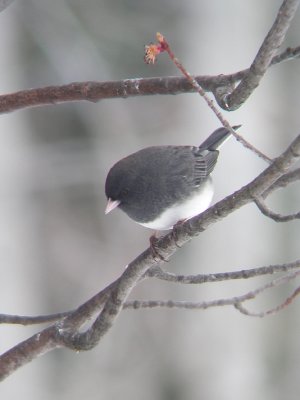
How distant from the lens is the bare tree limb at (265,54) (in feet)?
3.52

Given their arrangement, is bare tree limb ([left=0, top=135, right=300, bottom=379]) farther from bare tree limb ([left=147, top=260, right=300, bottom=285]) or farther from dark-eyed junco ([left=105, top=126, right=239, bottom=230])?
dark-eyed junco ([left=105, top=126, right=239, bottom=230])

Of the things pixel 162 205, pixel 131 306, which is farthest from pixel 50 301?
pixel 131 306

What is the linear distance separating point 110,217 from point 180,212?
3034mm

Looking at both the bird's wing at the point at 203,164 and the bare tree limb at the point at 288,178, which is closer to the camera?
the bare tree limb at the point at 288,178

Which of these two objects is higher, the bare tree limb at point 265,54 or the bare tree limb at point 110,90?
the bare tree limb at point 110,90

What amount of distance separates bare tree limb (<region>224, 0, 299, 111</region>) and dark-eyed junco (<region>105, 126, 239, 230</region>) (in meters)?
0.79

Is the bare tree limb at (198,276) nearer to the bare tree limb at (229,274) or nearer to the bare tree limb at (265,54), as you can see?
the bare tree limb at (229,274)

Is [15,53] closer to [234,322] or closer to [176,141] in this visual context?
[176,141]

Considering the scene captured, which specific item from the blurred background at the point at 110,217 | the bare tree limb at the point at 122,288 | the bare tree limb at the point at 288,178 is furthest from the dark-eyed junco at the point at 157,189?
the blurred background at the point at 110,217

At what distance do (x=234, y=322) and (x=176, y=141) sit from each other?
51.7 inches

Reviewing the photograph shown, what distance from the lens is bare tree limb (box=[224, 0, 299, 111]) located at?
1074mm

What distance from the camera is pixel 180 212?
2068 millimetres

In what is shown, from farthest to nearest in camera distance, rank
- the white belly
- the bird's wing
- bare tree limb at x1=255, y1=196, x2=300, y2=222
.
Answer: the bird's wing → the white belly → bare tree limb at x1=255, y1=196, x2=300, y2=222

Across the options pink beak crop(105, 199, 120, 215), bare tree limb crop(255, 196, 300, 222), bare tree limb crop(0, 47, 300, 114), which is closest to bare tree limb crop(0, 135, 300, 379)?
bare tree limb crop(255, 196, 300, 222)
